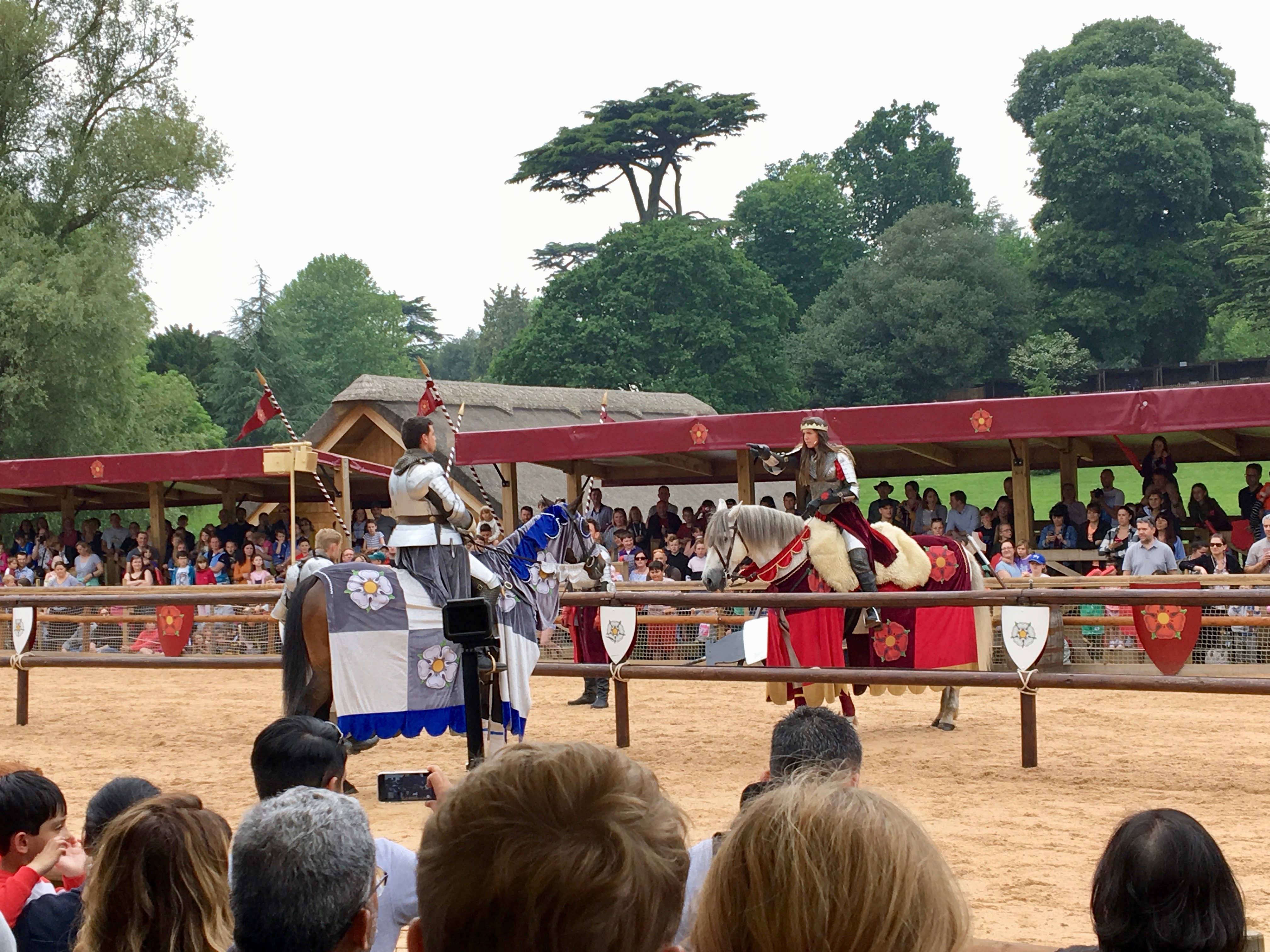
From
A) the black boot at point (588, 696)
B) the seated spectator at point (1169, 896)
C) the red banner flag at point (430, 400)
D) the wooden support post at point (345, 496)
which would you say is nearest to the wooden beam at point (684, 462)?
the wooden support post at point (345, 496)

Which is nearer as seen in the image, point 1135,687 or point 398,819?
point 398,819

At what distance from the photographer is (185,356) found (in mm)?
56562

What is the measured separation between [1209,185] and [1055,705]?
3880 centimetres

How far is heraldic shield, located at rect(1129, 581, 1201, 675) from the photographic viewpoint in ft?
34.6

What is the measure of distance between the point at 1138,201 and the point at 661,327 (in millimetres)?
16417

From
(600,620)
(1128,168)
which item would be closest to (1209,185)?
(1128,168)

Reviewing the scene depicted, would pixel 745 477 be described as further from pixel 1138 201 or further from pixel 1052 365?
pixel 1138 201

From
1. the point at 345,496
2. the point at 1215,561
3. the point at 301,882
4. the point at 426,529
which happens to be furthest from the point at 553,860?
the point at 345,496

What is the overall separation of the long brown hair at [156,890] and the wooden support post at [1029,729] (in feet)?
21.3

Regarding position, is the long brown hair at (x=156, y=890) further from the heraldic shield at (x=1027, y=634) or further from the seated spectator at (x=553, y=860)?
the heraldic shield at (x=1027, y=634)

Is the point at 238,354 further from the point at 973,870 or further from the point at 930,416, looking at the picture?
the point at 973,870

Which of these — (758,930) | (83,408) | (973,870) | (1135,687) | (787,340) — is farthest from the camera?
(787,340)

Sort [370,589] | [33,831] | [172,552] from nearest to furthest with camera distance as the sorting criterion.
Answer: [33,831]
[370,589]
[172,552]

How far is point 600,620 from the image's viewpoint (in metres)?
→ 9.49
